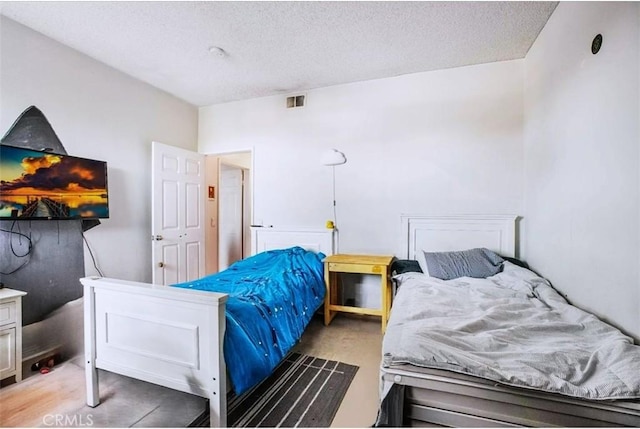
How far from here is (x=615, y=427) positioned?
984mm

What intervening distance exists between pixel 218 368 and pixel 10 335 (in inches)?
68.0

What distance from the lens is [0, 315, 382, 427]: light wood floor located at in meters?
1.58

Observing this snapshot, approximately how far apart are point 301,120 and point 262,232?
1480 mm

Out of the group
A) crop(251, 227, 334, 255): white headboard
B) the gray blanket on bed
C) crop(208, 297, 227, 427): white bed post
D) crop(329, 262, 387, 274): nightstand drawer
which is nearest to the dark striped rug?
crop(208, 297, 227, 427): white bed post

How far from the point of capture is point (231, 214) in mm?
5281

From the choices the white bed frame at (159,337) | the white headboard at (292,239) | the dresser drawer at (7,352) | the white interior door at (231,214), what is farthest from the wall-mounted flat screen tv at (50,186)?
the white interior door at (231,214)

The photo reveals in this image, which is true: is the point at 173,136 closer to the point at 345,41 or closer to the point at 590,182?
the point at 345,41

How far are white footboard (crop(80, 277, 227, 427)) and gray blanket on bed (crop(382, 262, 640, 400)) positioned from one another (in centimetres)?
83

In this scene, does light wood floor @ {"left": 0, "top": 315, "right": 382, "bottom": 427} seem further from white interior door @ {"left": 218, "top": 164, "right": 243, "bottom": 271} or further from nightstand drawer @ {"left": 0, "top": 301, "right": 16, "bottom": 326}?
white interior door @ {"left": 218, "top": 164, "right": 243, "bottom": 271}

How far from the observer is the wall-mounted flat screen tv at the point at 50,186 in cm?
205

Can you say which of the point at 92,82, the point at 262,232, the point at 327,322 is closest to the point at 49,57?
the point at 92,82

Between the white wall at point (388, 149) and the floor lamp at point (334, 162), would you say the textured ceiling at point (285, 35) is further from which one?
the floor lamp at point (334, 162)

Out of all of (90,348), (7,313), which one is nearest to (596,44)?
(90,348)

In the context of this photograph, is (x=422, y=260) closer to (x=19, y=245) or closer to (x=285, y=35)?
(x=285, y=35)
